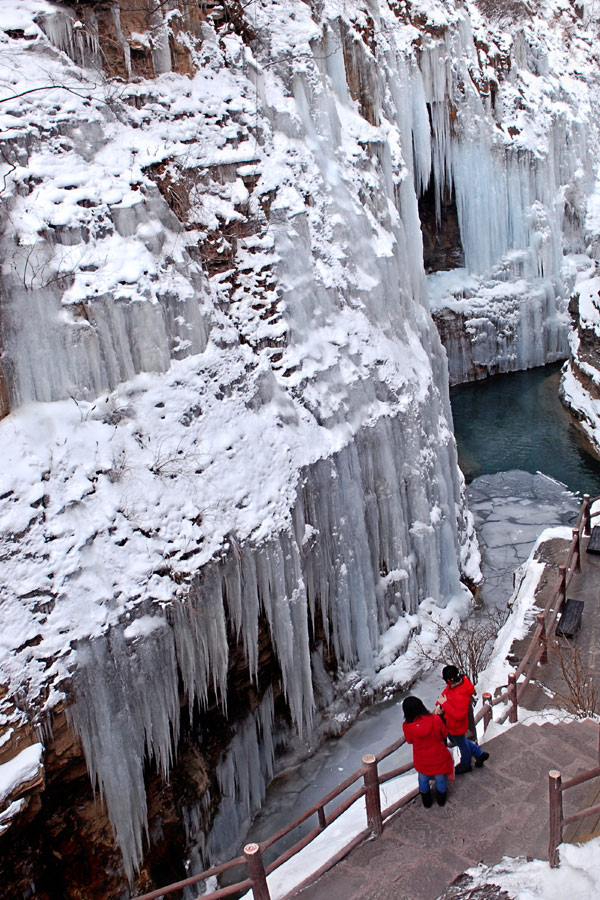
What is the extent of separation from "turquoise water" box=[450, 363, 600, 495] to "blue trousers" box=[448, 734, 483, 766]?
44.6 ft

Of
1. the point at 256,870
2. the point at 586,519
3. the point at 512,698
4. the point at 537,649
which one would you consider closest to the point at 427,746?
the point at 256,870

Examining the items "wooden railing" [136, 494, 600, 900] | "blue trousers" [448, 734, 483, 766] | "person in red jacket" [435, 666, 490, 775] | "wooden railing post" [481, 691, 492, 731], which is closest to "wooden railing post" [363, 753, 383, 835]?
"wooden railing" [136, 494, 600, 900]

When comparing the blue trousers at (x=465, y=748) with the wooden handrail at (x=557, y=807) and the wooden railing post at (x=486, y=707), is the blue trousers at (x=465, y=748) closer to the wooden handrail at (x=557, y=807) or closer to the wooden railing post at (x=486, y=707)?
the wooden railing post at (x=486, y=707)

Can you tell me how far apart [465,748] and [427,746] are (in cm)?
64

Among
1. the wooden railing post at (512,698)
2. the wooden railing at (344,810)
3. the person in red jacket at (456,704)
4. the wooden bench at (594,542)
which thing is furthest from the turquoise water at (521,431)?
the person in red jacket at (456,704)

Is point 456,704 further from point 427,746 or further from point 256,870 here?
point 256,870

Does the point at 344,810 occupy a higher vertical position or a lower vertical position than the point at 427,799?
lower

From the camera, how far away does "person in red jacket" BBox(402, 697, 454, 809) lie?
486 centimetres

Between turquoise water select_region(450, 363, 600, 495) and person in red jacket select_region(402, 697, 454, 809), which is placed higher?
person in red jacket select_region(402, 697, 454, 809)

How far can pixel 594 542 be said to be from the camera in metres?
9.94

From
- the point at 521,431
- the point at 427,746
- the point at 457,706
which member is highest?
the point at 457,706

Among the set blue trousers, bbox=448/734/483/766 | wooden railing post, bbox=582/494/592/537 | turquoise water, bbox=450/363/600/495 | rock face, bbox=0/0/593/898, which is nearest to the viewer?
blue trousers, bbox=448/734/483/766

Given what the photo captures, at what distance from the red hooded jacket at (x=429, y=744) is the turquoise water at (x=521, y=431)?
1415 centimetres

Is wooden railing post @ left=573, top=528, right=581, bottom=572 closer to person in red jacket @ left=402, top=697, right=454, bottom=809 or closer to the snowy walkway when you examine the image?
the snowy walkway
